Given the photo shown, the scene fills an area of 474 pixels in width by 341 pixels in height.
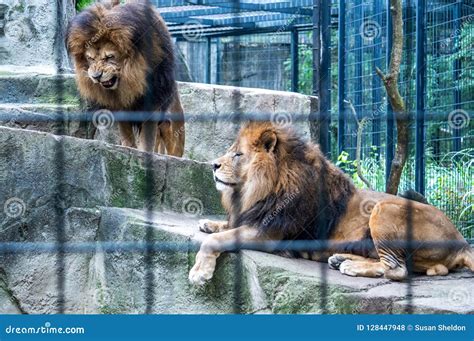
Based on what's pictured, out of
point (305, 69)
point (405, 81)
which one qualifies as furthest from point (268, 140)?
point (305, 69)

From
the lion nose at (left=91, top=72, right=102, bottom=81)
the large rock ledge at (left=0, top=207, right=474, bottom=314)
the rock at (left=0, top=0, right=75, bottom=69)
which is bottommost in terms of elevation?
the large rock ledge at (left=0, top=207, right=474, bottom=314)

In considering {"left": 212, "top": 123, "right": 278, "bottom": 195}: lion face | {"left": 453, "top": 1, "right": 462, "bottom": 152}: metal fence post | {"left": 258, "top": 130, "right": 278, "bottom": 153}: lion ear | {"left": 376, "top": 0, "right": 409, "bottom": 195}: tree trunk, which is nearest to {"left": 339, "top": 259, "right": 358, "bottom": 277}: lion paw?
{"left": 212, "top": 123, "right": 278, "bottom": 195}: lion face

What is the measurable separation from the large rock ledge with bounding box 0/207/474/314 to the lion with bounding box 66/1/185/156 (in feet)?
2.37

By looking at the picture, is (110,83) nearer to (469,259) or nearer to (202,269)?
(202,269)

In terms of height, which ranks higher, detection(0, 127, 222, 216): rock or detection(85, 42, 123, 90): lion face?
detection(85, 42, 123, 90): lion face

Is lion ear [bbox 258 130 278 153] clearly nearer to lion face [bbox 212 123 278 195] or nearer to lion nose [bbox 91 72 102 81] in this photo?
lion face [bbox 212 123 278 195]

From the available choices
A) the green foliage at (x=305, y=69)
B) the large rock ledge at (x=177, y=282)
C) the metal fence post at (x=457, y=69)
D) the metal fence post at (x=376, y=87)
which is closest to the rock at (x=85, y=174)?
the large rock ledge at (x=177, y=282)

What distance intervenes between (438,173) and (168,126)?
5.91 ft

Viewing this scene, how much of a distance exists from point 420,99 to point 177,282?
2178 mm

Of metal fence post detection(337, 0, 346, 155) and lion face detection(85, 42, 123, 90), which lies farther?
metal fence post detection(337, 0, 346, 155)

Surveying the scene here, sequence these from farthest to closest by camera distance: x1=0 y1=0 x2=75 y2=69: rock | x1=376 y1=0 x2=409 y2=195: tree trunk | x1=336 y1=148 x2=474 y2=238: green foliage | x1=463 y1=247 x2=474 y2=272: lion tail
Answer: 1. x1=0 y1=0 x2=75 y2=69: rock
2. x1=336 y1=148 x2=474 y2=238: green foliage
3. x1=376 y1=0 x2=409 y2=195: tree trunk
4. x1=463 y1=247 x2=474 y2=272: lion tail

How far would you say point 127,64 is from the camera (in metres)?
3.79

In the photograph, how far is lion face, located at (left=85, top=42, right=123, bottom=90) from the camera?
3736 mm

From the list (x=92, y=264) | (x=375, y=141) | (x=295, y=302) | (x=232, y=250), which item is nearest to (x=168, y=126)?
(x=92, y=264)
